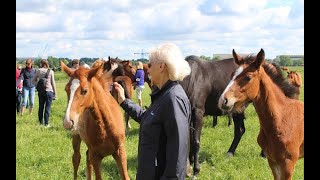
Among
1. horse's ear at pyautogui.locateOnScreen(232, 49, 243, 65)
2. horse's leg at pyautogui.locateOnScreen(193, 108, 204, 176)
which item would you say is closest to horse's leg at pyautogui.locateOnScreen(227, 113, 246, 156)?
horse's leg at pyautogui.locateOnScreen(193, 108, 204, 176)

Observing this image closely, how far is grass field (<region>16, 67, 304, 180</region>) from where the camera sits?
24.3 feet

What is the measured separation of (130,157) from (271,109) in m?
3.94

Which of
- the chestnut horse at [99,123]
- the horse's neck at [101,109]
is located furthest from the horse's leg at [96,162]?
the horse's neck at [101,109]

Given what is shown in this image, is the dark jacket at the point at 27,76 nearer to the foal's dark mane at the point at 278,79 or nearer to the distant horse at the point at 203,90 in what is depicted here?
the distant horse at the point at 203,90

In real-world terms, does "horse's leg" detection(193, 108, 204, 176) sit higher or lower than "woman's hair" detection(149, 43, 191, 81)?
lower

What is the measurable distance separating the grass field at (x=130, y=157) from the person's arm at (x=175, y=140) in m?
4.10

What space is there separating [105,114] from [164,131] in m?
2.65

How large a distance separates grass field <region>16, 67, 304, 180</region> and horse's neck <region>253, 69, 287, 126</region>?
1911 mm

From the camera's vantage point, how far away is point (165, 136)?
11.1 ft

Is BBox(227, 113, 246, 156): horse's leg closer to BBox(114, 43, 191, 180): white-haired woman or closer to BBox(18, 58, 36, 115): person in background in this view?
BBox(114, 43, 191, 180): white-haired woman

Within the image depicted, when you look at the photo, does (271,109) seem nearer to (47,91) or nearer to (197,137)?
(197,137)

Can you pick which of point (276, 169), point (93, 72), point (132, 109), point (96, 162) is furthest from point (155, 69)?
point (96, 162)
